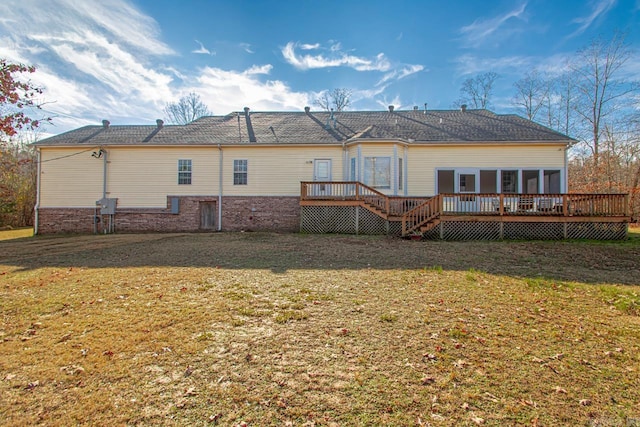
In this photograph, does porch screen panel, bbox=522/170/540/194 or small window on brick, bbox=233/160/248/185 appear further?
small window on brick, bbox=233/160/248/185

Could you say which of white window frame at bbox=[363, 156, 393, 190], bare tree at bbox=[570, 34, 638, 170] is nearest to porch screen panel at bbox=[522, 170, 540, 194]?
white window frame at bbox=[363, 156, 393, 190]

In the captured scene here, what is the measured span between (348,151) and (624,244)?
11.4 metres

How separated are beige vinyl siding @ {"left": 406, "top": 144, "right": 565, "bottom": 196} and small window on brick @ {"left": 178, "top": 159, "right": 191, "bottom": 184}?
442 inches

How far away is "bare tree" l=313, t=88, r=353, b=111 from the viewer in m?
31.9

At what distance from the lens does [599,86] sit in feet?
82.8

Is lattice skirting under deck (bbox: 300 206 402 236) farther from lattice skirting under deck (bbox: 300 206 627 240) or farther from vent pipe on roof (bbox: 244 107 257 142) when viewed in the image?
vent pipe on roof (bbox: 244 107 257 142)

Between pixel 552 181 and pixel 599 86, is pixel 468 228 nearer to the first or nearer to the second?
pixel 552 181

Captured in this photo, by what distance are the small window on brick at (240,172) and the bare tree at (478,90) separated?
984 inches

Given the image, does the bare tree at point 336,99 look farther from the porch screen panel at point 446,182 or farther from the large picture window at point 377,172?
the large picture window at point 377,172

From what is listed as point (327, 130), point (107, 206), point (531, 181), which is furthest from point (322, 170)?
point (531, 181)

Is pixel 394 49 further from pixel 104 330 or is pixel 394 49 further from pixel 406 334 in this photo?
pixel 104 330

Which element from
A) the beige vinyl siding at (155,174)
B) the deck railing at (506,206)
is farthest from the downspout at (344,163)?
the beige vinyl siding at (155,174)

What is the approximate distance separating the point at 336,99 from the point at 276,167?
1930cm

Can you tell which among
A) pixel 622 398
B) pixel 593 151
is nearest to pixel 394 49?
pixel 622 398
